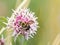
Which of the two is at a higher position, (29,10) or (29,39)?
(29,10)

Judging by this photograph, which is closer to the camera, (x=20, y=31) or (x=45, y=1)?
(x=20, y=31)

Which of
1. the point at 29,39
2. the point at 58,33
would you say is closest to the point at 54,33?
the point at 58,33

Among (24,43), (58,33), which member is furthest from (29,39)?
(58,33)

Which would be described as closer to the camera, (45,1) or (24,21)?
→ (24,21)

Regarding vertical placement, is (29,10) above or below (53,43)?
above

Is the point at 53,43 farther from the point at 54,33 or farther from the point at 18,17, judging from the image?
the point at 18,17

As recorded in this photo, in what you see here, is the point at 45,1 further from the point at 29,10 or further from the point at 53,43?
the point at 53,43
